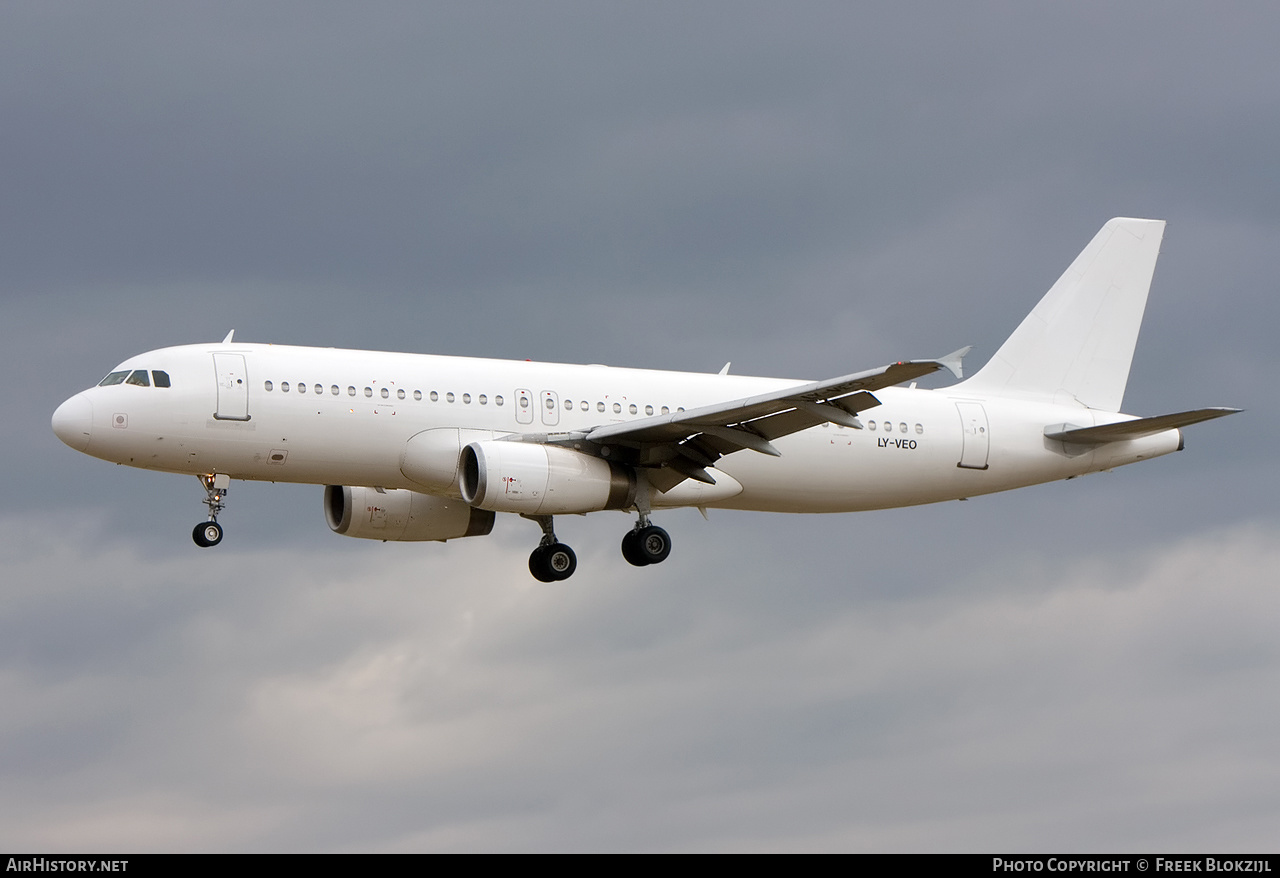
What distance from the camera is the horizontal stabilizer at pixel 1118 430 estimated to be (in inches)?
1860

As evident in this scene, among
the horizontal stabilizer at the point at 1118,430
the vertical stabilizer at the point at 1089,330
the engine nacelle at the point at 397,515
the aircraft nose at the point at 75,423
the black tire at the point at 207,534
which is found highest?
the vertical stabilizer at the point at 1089,330

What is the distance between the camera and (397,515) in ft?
163

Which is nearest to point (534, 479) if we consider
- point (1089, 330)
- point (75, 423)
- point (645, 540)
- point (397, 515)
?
point (645, 540)

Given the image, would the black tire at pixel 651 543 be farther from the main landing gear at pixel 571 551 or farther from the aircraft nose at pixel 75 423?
the aircraft nose at pixel 75 423

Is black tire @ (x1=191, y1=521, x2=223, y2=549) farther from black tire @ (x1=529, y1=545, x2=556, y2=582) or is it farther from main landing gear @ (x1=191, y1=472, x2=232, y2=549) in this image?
black tire @ (x1=529, y1=545, x2=556, y2=582)

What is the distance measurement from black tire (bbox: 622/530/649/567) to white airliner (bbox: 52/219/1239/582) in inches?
2.3

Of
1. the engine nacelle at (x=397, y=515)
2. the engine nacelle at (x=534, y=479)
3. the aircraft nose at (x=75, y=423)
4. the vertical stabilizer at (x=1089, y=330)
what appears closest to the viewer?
the aircraft nose at (x=75, y=423)

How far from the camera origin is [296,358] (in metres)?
43.8

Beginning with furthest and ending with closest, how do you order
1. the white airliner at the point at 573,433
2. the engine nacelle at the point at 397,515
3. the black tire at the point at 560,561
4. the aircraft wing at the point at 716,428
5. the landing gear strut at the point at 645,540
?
1. the engine nacelle at the point at 397,515
2. the black tire at the point at 560,561
3. the landing gear strut at the point at 645,540
4. the white airliner at the point at 573,433
5. the aircraft wing at the point at 716,428

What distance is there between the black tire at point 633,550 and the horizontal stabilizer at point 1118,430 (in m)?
12.7

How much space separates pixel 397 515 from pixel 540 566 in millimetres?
4511

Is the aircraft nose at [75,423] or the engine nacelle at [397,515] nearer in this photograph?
the aircraft nose at [75,423]

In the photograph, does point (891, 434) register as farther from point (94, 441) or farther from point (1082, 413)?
point (94, 441)

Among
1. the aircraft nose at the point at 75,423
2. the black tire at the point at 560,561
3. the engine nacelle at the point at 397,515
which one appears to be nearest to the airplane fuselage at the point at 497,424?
the aircraft nose at the point at 75,423
